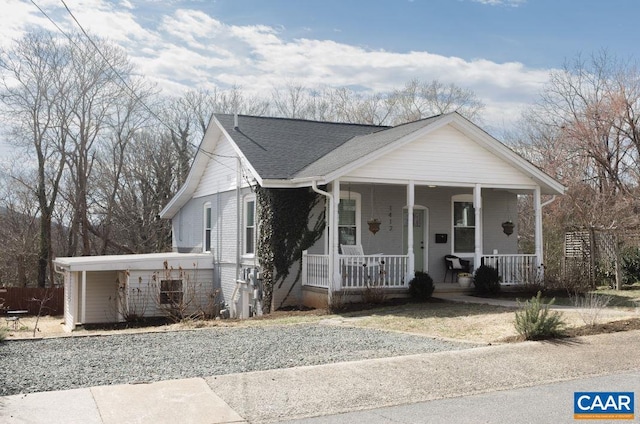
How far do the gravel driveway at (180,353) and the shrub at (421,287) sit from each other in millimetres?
4295

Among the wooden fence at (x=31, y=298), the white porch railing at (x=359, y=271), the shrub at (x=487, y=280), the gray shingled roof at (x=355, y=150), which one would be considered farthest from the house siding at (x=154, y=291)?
the wooden fence at (x=31, y=298)

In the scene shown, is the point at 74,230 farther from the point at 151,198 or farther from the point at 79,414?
the point at 79,414

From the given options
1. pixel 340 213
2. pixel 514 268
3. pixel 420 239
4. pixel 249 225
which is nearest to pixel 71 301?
pixel 249 225

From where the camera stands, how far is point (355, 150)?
1722 centimetres

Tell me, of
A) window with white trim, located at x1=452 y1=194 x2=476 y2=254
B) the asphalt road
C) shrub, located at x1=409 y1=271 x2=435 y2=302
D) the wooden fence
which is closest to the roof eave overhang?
shrub, located at x1=409 y1=271 x2=435 y2=302

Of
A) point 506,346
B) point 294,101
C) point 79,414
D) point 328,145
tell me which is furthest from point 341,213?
point 294,101

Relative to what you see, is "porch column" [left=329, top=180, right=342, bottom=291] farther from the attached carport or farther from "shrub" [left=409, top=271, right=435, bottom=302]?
the attached carport

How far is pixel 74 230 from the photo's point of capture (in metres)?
35.0

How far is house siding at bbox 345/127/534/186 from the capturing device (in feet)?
52.9

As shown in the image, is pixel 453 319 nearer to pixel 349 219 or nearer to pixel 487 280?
pixel 487 280

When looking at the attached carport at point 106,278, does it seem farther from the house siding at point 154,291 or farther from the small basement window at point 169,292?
the small basement window at point 169,292

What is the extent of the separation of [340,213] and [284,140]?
3.28 meters

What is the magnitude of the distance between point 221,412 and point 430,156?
37.0 feet

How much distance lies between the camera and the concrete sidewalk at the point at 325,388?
21.3 ft
